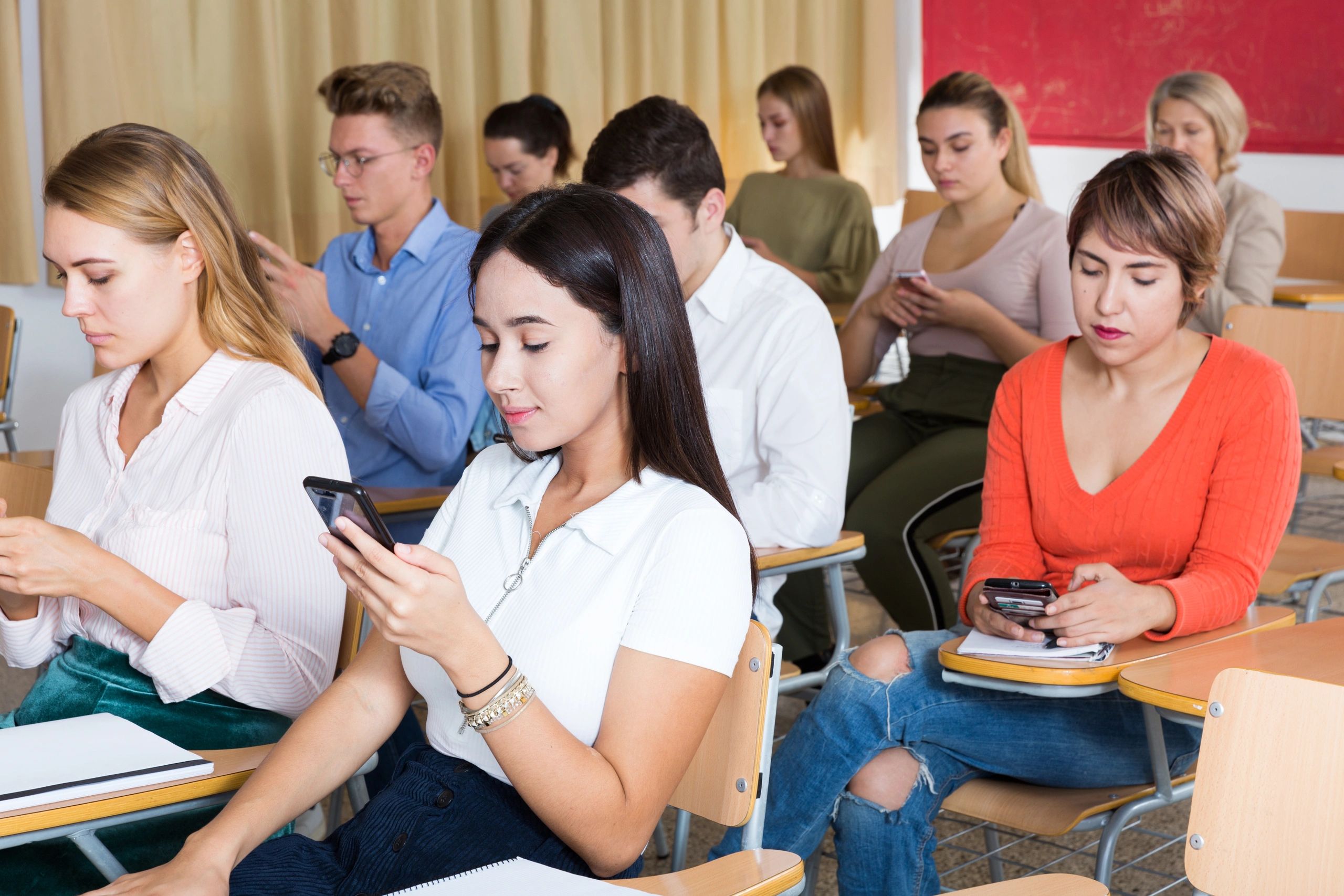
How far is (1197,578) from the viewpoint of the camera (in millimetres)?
1766

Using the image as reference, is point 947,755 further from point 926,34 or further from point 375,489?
point 926,34

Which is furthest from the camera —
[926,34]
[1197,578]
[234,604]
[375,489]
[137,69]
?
[926,34]

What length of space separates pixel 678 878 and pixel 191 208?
1.07m

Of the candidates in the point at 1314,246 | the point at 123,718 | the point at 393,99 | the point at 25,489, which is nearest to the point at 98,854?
the point at 123,718

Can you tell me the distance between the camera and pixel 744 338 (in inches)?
95.0

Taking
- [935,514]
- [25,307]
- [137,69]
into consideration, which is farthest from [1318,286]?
[25,307]

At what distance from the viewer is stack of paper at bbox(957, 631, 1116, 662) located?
5.40 feet

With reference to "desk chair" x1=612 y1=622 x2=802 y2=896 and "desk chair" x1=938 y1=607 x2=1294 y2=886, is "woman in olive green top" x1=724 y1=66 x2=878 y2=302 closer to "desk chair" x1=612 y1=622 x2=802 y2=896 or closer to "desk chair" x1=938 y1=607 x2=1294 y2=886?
"desk chair" x1=938 y1=607 x2=1294 y2=886

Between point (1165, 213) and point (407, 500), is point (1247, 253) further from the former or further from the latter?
point (407, 500)

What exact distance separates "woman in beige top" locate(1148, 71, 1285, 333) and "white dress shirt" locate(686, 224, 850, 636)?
2.09 meters

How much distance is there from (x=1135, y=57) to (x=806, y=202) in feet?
6.86

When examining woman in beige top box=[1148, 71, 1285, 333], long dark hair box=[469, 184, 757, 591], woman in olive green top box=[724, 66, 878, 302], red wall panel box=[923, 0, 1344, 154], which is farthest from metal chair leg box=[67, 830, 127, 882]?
red wall panel box=[923, 0, 1344, 154]

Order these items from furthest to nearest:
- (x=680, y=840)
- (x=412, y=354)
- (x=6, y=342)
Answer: (x=6, y=342), (x=412, y=354), (x=680, y=840)

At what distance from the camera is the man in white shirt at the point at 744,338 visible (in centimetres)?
227
